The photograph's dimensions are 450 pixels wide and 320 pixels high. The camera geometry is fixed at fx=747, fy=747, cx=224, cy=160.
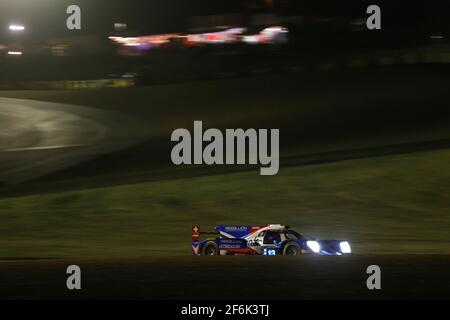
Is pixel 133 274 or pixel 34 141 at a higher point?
pixel 34 141

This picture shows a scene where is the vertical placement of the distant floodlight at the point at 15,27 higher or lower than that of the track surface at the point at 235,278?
higher

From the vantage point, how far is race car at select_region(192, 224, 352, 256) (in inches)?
408

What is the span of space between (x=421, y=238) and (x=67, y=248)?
665cm

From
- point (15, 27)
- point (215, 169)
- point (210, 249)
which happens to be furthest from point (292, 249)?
point (15, 27)

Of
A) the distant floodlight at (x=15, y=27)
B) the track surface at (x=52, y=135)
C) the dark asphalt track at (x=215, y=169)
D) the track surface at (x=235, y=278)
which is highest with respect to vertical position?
the distant floodlight at (x=15, y=27)

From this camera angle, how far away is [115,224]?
15672mm

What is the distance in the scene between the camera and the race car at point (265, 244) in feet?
34.0

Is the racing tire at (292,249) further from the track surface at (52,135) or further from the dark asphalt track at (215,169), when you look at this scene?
the track surface at (52,135)

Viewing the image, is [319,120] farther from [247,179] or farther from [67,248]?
[67,248]

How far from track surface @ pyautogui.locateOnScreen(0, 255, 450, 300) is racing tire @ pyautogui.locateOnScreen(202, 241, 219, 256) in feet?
2.09

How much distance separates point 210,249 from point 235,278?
7.91 ft

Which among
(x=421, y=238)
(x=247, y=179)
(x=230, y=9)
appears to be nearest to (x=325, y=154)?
(x=247, y=179)

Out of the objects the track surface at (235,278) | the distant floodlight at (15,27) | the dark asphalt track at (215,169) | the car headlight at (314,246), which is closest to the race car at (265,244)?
the car headlight at (314,246)

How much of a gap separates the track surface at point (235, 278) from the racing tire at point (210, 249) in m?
0.64
